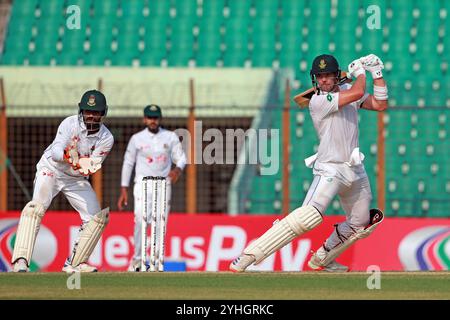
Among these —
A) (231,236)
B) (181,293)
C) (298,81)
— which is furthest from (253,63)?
(181,293)

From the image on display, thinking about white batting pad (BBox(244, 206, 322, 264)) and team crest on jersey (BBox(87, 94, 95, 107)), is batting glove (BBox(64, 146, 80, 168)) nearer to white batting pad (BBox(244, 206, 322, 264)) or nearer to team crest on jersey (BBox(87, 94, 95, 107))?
team crest on jersey (BBox(87, 94, 95, 107))

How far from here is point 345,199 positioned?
11.7m

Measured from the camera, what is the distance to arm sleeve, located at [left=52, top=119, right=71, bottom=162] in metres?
11.8

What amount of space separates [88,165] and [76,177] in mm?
509

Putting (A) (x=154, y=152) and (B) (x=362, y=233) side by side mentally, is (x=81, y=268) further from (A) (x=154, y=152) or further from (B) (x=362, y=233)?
(A) (x=154, y=152)

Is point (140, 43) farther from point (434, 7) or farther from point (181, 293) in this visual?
point (181, 293)

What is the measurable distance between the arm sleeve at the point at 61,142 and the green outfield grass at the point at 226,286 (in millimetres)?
1158

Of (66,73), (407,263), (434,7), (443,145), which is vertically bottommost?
(407,263)

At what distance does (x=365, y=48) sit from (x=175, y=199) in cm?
468

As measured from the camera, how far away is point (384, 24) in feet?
73.2

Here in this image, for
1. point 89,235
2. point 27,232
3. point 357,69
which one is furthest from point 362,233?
point 27,232

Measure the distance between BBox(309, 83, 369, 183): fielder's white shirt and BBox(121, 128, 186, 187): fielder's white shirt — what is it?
4211mm

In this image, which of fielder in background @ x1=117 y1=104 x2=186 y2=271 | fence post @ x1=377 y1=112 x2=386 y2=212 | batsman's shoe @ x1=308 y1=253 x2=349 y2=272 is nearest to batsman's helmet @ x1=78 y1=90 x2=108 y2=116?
batsman's shoe @ x1=308 y1=253 x2=349 y2=272

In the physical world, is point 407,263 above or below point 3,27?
below
